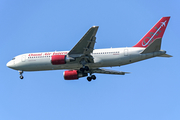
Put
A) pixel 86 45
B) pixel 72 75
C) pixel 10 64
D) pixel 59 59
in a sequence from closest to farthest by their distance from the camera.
→ pixel 86 45 → pixel 59 59 → pixel 72 75 → pixel 10 64

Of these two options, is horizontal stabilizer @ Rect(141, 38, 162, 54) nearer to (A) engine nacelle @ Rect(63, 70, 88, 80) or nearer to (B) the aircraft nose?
(A) engine nacelle @ Rect(63, 70, 88, 80)

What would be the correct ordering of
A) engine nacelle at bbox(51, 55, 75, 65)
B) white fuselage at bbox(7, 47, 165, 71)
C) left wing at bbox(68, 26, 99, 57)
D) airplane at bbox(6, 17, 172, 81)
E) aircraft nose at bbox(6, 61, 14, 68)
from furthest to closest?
aircraft nose at bbox(6, 61, 14, 68), engine nacelle at bbox(51, 55, 75, 65), white fuselage at bbox(7, 47, 165, 71), airplane at bbox(6, 17, 172, 81), left wing at bbox(68, 26, 99, 57)

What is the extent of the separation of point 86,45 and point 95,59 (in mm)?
2339

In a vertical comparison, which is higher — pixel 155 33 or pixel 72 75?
pixel 155 33

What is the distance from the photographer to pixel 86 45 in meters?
31.5

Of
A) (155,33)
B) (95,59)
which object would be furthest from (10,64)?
(155,33)

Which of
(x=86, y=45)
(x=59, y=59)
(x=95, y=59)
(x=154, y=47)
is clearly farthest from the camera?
(x=95, y=59)

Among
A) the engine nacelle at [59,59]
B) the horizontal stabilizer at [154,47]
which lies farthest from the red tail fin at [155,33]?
the engine nacelle at [59,59]

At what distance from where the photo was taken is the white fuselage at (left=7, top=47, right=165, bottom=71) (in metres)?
31.6

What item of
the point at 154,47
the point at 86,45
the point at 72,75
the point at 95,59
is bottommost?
the point at 72,75

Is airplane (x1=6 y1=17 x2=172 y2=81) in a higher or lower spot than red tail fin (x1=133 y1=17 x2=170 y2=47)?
lower

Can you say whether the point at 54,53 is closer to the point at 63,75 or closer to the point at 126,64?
the point at 63,75

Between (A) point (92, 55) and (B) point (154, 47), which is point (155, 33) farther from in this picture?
(A) point (92, 55)

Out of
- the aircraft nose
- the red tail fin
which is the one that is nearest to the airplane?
the red tail fin
